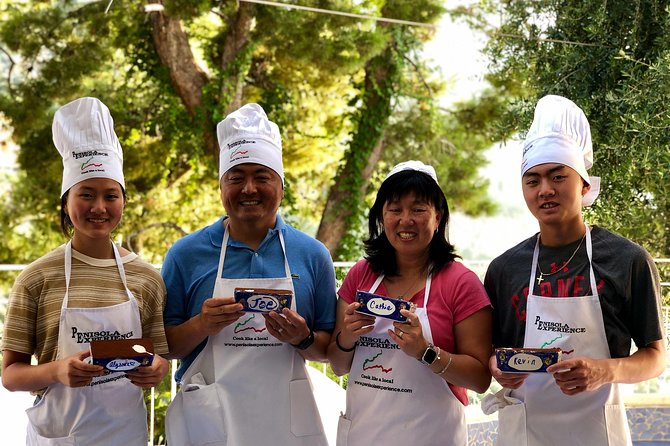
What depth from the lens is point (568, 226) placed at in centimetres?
241

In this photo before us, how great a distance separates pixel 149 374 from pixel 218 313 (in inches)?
10.5

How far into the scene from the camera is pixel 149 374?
2.26 m

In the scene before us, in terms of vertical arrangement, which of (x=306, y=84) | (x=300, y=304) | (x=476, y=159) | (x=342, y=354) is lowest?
(x=342, y=354)

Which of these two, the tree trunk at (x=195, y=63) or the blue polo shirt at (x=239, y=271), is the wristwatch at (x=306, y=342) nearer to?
the blue polo shirt at (x=239, y=271)

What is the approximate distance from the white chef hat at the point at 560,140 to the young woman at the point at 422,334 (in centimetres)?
34

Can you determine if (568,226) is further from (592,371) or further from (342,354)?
(342,354)

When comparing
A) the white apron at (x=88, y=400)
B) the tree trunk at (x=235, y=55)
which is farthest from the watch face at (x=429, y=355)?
the tree trunk at (x=235, y=55)

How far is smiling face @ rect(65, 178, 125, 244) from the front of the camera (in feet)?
7.72

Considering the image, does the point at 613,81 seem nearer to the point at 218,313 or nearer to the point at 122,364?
the point at 218,313

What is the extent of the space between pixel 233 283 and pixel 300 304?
23 cm

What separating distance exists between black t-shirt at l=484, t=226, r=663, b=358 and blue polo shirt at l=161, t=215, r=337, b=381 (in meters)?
0.59

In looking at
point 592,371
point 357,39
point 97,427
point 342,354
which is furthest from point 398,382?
point 357,39

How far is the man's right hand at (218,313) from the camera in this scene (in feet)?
7.72

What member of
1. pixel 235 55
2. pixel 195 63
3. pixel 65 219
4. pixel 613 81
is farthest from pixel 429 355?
pixel 195 63
